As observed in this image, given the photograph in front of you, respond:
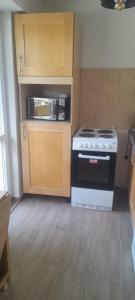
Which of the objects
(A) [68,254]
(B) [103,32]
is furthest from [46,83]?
(A) [68,254]

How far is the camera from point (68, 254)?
7.05 feet

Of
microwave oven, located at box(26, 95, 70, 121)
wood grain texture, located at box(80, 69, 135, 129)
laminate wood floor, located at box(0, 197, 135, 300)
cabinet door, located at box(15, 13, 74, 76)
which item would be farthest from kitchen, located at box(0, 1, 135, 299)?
laminate wood floor, located at box(0, 197, 135, 300)

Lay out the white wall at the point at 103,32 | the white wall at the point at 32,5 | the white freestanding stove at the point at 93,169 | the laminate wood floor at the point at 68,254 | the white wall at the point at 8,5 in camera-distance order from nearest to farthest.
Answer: the laminate wood floor at the point at 68,254
the white wall at the point at 8,5
the white wall at the point at 32,5
the white freestanding stove at the point at 93,169
the white wall at the point at 103,32

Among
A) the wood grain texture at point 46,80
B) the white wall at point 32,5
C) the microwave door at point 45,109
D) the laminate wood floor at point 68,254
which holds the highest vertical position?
the white wall at point 32,5

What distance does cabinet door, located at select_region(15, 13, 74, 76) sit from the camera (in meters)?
2.39

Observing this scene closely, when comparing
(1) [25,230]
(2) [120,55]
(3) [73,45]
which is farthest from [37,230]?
(2) [120,55]

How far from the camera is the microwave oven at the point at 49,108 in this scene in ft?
8.99

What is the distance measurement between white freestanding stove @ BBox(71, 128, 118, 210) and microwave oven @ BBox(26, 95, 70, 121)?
1.05ft

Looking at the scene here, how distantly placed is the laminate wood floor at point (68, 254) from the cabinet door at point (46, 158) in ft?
0.83

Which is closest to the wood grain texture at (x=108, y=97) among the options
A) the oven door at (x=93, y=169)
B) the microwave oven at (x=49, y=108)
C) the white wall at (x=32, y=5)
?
the microwave oven at (x=49, y=108)

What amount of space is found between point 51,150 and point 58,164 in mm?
193

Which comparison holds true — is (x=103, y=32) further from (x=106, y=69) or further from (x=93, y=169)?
(x=93, y=169)

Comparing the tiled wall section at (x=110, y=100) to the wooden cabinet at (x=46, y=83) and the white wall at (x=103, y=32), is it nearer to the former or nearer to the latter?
the white wall at (x=103, y=32)

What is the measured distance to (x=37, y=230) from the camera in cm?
248
